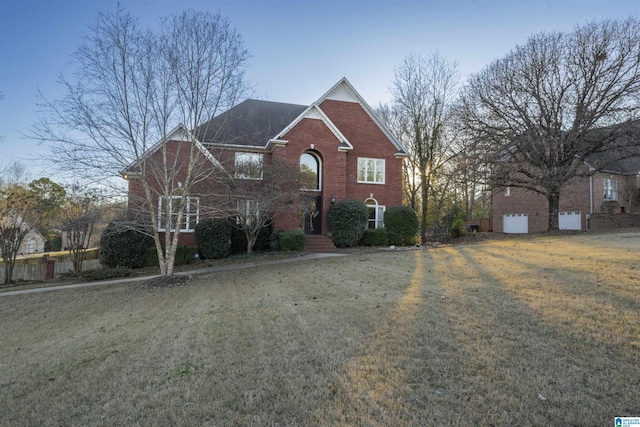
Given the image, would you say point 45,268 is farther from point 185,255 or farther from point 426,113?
point 426,113

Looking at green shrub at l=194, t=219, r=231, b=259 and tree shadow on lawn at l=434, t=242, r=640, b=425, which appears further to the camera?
green shrub at l=194, t=219, r=231, b=259

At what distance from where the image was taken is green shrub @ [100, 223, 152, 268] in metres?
15.4

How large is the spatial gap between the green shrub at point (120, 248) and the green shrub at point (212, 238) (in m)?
2.63

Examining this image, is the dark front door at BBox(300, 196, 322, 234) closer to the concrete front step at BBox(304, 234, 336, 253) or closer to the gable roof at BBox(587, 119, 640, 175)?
the concrete front step at BBox(304, 234, 336, 253)

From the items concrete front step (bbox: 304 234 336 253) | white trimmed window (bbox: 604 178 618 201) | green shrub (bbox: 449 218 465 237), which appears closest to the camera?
concrete front step (bbox: 304 234 336 253)

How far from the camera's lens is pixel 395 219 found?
19.6m

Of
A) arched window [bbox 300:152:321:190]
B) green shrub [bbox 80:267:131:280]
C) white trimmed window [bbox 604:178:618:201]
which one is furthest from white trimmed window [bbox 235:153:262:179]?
white trimmed window [bbox 604:178:618:201]

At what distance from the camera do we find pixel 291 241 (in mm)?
16719

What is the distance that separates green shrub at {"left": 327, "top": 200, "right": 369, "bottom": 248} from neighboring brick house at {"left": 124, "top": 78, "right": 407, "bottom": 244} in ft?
3.05

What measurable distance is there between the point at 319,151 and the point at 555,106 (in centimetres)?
1315

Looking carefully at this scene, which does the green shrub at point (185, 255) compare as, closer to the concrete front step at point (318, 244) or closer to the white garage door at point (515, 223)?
the concrete front step at point (318, 244)

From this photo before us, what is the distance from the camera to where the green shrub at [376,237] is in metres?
19.0

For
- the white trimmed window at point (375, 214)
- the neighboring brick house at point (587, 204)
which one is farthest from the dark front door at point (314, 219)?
the neighboring brick house at point (587, 204)

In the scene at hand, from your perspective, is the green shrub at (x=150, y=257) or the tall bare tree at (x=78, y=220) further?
the green shrub at (x=150, y=257)
